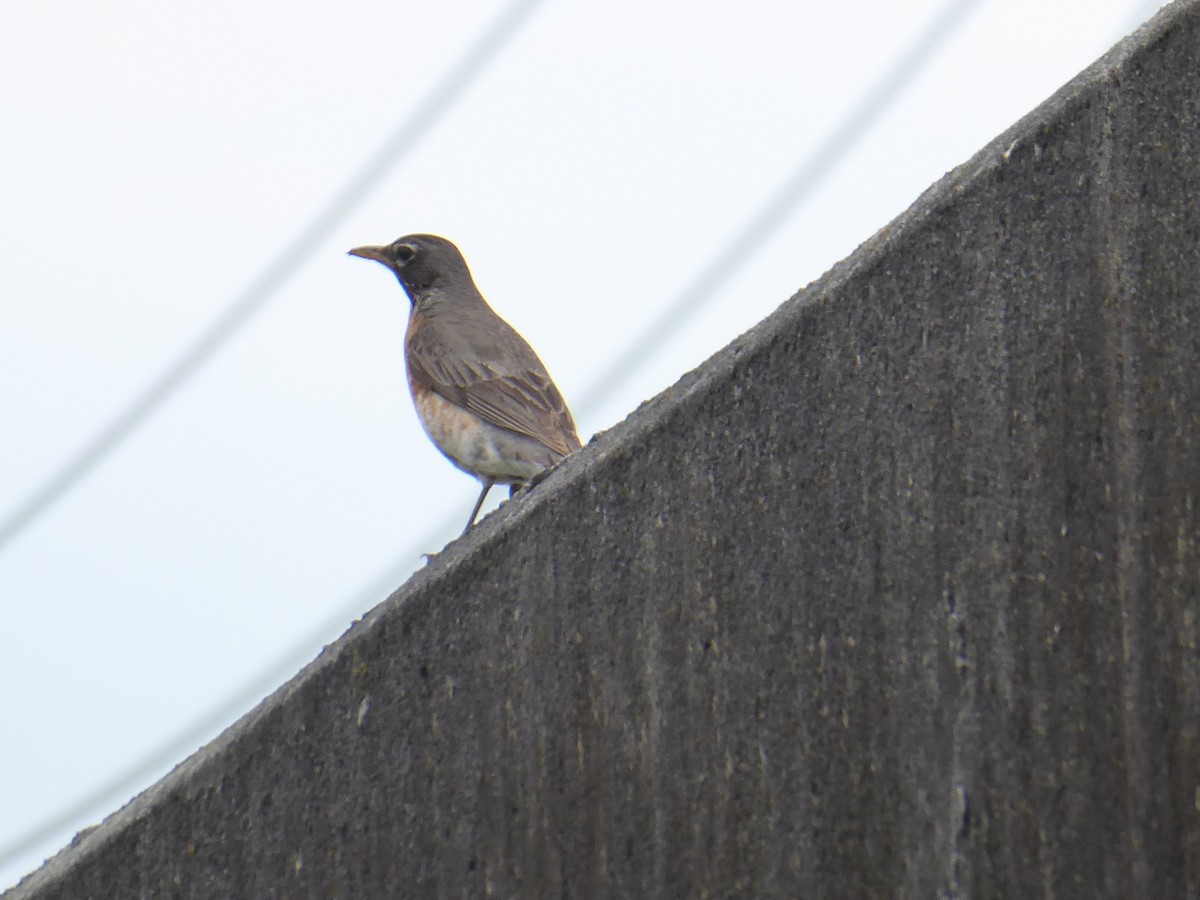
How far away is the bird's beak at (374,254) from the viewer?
8805 mm

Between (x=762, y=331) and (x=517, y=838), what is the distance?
0.80 m

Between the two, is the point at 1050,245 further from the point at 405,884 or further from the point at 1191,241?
the point at 405,884

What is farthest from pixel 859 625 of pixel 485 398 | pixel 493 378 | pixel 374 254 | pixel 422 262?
pixel 374 254

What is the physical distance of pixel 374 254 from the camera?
348 inches

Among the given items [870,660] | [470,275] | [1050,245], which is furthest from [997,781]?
[470,275]

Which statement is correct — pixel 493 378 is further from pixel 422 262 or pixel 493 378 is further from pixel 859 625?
pixel 859 625

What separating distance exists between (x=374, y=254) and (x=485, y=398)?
213cm

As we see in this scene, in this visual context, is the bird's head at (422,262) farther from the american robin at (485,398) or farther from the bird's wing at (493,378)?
the bird's wing at (493,378)

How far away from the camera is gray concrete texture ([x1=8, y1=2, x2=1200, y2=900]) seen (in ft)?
Answer: 6.23

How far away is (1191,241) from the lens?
2004mm

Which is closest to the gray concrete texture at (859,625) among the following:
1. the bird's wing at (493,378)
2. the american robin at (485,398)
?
the american robin at (485,398)

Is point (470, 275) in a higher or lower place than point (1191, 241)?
higher

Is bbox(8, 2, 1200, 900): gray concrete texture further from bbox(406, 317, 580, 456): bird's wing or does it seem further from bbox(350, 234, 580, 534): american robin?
bbox(406, 317, 580, 456): bird's wing

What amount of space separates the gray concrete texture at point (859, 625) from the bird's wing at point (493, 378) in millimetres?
4745
